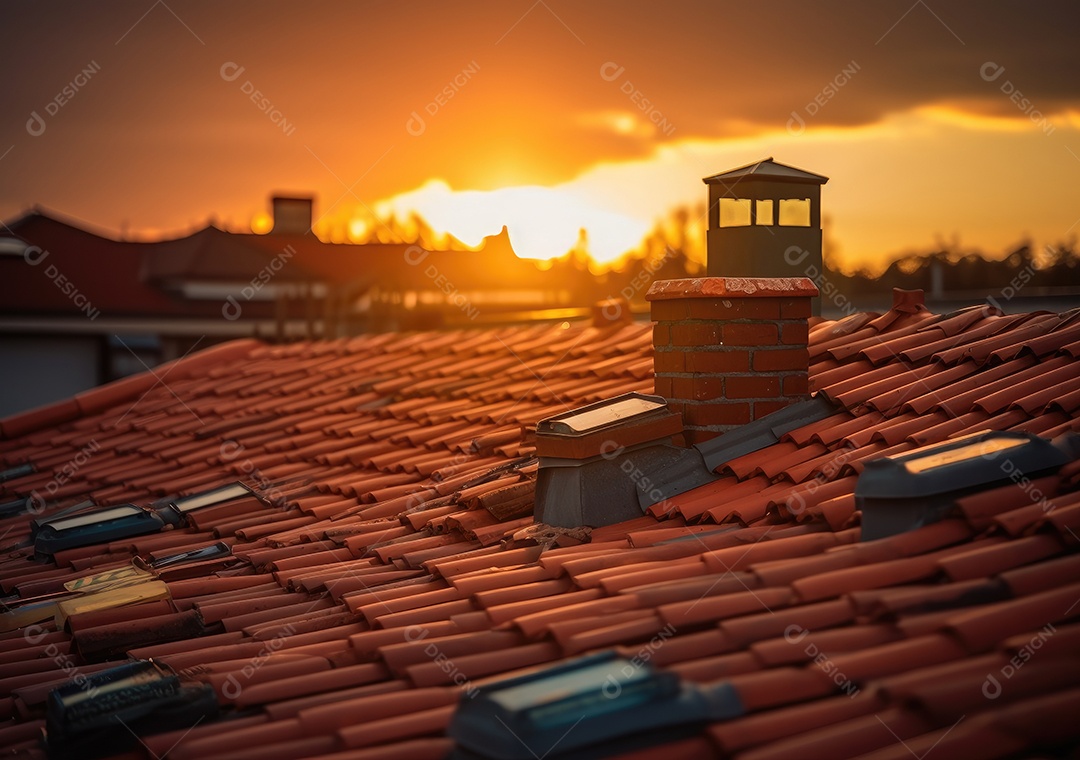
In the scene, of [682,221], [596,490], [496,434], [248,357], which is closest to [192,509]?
[496,434]

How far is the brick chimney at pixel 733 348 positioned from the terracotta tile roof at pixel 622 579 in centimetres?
28

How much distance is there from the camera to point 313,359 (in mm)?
11508

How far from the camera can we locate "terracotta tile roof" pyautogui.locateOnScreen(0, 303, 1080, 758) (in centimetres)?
278

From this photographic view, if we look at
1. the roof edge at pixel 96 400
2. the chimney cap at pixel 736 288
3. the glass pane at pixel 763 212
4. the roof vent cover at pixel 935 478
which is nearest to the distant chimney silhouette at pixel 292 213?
the roof edge at pixel 96 400

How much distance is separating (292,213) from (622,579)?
107ft

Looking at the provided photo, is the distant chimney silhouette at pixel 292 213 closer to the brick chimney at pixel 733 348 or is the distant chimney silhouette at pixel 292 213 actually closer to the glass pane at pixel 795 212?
the glass pane at pixel 795 212

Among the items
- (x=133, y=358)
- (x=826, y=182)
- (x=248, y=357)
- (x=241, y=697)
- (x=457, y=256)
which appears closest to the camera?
(x=241, y=697)

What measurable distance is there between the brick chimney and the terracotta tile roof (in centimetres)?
28

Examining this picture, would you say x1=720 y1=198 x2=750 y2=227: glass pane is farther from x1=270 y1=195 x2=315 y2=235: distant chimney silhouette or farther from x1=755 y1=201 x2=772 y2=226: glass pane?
x1=270 y1=195 x2=315 y2=235: distant chimney silhouette

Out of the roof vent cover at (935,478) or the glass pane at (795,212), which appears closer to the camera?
the roof vent cover at (935,478)

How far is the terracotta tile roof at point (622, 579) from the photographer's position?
9.11 ft

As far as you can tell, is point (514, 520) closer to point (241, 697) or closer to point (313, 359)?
point (241, 697)

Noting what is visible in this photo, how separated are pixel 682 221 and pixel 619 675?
5193 centimetres

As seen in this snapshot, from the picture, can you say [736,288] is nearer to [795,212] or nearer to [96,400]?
[795,212]
